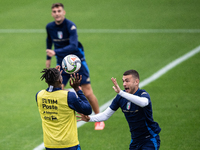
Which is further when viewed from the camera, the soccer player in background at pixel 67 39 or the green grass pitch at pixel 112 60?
the soccer player in background at pixel 67 39

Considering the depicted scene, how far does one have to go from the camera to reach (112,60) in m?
14.1

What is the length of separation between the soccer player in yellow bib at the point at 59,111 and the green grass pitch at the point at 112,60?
256 cm

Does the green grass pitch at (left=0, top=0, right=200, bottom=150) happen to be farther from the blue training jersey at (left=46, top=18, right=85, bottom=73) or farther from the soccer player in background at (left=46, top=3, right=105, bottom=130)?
the blue training jersey at (left=46, top=18, right=85, bottom=73)

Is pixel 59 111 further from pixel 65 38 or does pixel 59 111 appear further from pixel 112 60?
pixel 112 60

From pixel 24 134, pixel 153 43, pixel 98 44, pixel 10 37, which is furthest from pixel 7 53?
pixel 24 134

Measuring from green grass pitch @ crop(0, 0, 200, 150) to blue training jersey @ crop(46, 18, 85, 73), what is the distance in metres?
1.94

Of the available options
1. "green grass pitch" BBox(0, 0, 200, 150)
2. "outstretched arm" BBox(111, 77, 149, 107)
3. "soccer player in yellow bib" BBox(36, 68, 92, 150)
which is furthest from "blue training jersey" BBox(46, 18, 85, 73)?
"outstretched arm" BBox(111, 77, 149, 107)

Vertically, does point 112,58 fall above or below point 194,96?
above

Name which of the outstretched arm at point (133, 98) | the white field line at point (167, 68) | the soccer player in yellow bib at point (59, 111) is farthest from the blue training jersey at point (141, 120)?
the white field line at point (167, 68)

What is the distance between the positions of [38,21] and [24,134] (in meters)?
12.3

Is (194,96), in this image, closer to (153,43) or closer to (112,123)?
(112,123)

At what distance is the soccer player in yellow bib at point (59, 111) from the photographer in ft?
17.6

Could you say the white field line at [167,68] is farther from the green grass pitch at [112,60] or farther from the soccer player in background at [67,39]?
the soccer player in background at [67,39]

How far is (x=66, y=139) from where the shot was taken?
541 centimetres
